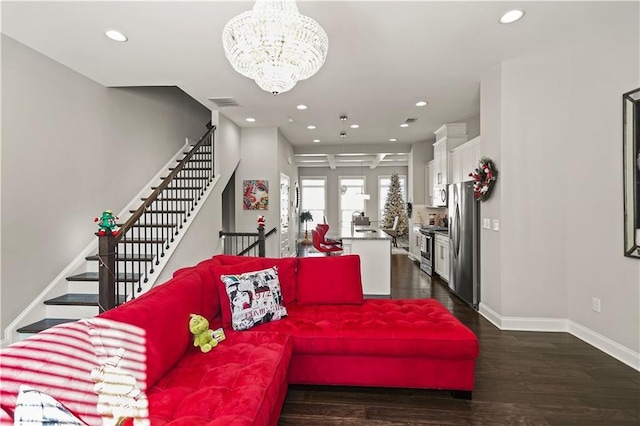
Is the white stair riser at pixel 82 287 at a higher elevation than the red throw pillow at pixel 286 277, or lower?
lower

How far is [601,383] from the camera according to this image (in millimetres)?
2502

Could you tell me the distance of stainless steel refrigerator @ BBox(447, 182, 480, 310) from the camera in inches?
170

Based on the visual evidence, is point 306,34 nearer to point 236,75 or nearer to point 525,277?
point 236,75

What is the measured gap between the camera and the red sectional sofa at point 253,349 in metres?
1.33

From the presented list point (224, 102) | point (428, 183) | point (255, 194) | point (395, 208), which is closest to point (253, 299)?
point (224, 102)

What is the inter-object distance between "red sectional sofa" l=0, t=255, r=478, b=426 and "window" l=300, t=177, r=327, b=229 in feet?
32.5

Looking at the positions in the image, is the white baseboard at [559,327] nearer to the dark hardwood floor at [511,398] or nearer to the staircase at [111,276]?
the dark hardwood floor at [511,398]

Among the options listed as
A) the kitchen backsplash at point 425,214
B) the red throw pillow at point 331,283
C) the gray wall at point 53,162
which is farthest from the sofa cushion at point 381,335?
the kitchen backsplash at point 425,214

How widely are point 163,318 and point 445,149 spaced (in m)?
6.13

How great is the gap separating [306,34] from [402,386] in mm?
2424

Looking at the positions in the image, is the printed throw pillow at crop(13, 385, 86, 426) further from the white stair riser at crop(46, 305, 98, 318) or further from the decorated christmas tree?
the decorated christmas tree

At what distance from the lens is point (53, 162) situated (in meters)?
3.54

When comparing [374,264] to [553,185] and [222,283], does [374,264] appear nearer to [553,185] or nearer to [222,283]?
[553,185]

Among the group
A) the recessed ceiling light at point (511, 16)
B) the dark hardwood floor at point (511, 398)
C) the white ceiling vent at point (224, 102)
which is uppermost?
the white ceiling vent at point (224, 102)
